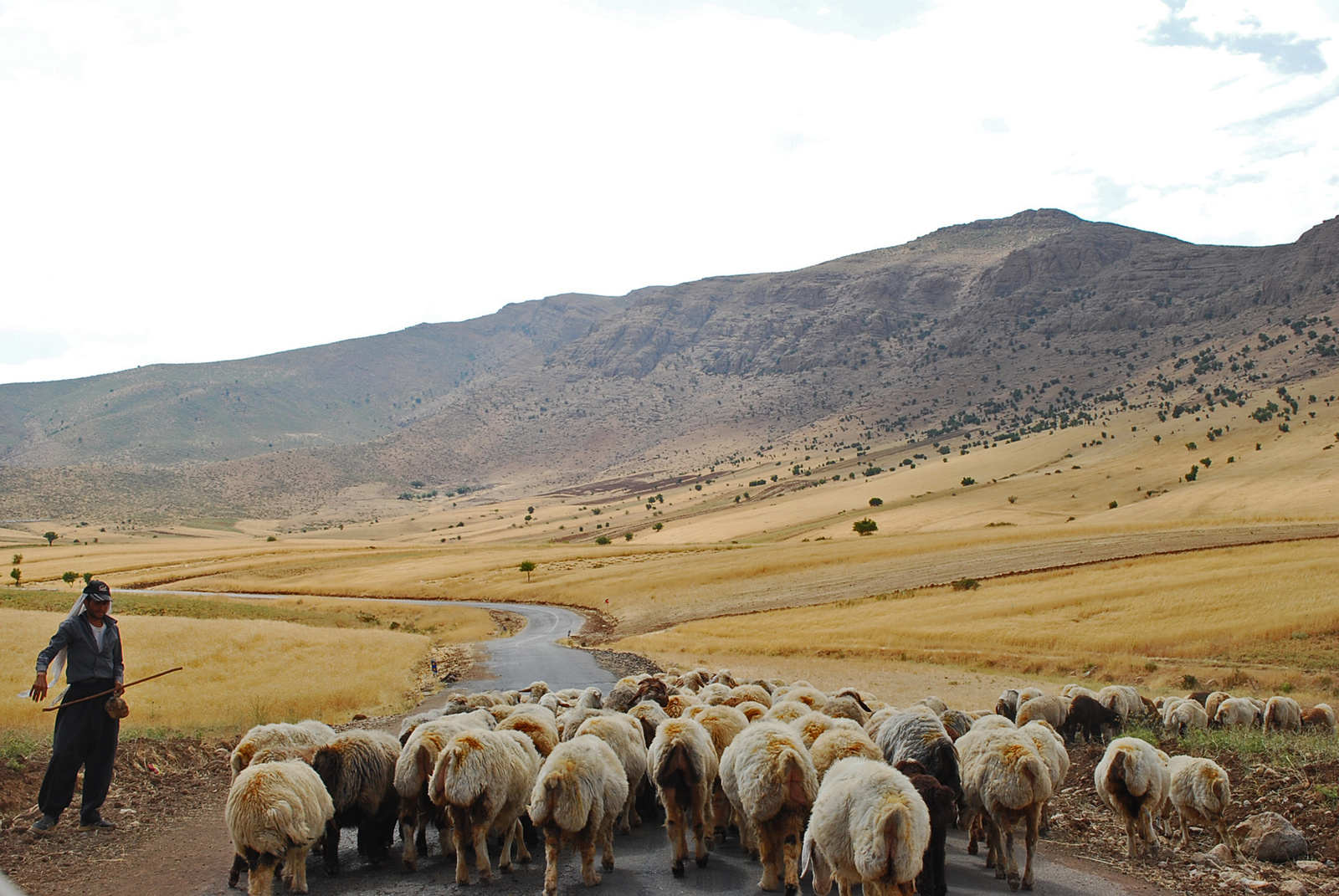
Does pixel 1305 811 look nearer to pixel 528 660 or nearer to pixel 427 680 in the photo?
pixel 427 680

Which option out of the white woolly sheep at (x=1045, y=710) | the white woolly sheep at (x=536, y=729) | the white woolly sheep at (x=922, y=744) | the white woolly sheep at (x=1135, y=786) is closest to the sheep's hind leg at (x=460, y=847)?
the white woolly sheep at (x=536, y=729)

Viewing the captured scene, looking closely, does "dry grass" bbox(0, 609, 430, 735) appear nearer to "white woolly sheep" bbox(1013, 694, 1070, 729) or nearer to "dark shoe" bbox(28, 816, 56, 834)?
"dark shoe" bbox(28, 816, 56, 834)

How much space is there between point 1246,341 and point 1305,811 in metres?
188

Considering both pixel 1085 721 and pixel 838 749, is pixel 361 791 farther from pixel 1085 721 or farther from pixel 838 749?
pixel 1085 721

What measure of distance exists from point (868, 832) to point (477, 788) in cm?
470

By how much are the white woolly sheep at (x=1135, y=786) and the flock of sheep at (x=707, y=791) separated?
2cm

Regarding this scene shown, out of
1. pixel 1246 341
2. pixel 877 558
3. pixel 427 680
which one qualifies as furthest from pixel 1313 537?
pixel 1246 341

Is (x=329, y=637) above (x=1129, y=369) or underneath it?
underneath

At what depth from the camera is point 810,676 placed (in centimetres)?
2734

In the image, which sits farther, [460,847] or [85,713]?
[85,713]

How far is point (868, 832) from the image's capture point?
834 cm

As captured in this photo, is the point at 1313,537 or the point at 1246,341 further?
the point at 1246,341

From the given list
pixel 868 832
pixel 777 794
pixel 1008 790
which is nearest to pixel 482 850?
pixel 777 794

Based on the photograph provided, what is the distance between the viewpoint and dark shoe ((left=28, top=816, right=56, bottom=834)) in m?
11.3
